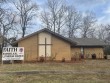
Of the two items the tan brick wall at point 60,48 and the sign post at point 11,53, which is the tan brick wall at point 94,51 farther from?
the sign post at point 11,53

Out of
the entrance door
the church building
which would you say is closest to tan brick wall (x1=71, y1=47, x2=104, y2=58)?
the church building

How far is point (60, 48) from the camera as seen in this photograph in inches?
1559

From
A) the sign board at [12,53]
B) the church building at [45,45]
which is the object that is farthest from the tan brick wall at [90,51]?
the sign board at [12,53]

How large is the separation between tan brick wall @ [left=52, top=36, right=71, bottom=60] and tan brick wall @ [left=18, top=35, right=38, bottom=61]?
2.56 m

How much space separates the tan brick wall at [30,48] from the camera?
39.2 metres

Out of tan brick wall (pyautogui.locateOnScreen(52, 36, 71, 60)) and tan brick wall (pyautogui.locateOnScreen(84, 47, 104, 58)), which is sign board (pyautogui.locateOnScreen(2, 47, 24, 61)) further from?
tan brick wall (pyautogui.locateOnScreen(84, 47, 104, 58))

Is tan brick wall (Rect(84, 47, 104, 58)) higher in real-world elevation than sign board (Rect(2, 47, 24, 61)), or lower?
higher

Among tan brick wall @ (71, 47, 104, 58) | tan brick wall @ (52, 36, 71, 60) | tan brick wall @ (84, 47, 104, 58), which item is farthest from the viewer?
tan brick wall @ (84, 47, 104, 58)

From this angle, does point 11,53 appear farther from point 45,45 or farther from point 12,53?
Answer: point 45,45

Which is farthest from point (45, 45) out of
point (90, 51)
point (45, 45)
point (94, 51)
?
point (94, 51)

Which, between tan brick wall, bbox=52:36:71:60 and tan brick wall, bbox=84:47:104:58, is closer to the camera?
tan brick wall, bbox=52:36:71:60

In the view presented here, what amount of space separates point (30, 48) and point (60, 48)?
4280 mm

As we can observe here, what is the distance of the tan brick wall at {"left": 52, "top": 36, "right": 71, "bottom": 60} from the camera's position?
129 ft

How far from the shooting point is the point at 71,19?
84500 millimetres
